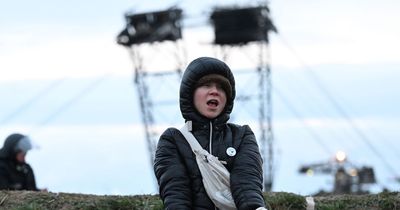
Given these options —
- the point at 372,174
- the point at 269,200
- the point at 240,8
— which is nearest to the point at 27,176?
the point at 269,200

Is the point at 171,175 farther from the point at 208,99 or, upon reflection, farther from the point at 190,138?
the point at 208,99

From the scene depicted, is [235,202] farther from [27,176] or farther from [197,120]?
[27,176]

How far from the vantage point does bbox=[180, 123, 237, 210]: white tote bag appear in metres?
3.91

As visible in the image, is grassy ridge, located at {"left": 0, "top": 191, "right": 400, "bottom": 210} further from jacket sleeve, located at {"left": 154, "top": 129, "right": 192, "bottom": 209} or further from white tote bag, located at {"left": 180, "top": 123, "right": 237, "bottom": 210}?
white tote bag, located at {"left": 180, "top": 123, "right": 237, "bottom": 210}

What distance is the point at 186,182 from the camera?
Answer: 3.93 m

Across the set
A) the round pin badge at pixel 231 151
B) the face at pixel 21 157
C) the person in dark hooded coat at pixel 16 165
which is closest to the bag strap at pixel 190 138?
the round pin badge at pixel 231 151

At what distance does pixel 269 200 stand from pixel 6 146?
3.36 m

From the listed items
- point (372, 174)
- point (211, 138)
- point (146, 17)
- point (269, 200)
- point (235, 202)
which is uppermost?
point (146, 17)

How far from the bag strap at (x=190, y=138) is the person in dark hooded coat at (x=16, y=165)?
478 cm

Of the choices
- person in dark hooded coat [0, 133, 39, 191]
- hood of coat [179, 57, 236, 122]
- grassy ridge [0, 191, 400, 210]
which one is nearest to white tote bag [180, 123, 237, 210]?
hood of coat [179, 57, 236, 122]

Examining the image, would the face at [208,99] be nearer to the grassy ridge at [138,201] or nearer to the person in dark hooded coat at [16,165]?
the grassy ridge at [138,201]

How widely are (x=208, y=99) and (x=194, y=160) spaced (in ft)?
1.10

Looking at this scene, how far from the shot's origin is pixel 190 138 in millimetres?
4047

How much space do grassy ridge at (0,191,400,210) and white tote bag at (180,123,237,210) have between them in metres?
2.87
